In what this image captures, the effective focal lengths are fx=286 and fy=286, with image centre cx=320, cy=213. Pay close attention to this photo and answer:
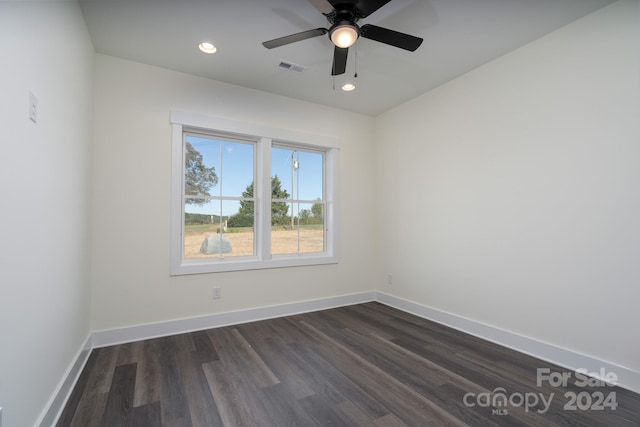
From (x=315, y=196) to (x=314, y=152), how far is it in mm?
623

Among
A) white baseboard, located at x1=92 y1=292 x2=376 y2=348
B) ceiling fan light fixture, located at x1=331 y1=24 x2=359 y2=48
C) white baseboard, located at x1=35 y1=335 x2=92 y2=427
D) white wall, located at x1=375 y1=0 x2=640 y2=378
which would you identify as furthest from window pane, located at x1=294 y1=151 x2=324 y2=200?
white baseboard, located at x1=35 y1=335 x2=92 y2=427

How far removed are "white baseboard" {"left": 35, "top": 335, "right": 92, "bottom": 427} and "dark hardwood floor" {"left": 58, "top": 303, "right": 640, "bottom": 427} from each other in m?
0.04

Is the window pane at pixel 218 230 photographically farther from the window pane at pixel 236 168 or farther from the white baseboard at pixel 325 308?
the white baseboard at pixel 325 308

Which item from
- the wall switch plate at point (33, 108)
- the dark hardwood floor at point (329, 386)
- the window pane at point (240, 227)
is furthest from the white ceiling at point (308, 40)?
the dark hardwood floor at point (329, 386)

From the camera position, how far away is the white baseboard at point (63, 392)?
5.14 feet

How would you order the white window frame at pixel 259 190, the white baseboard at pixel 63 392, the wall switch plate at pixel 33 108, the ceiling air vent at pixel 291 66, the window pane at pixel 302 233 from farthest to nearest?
1. the window pane at pixel 302 233
2. the white window frame at pixel 259 190
3. the ceiling air vent at pixel 291 66
4. the white baseboard at pixel 63 392
5. the wall switch plate at pixel 33 108

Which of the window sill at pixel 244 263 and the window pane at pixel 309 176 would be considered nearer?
the window sill at pixel 244 263

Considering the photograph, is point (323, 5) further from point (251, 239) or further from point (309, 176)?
point (251, 239)

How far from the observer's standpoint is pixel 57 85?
1755 mm

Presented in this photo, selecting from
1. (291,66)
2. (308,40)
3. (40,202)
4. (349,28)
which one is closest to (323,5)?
(349,28)

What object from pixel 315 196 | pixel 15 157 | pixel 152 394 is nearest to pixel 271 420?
pixel 152 394

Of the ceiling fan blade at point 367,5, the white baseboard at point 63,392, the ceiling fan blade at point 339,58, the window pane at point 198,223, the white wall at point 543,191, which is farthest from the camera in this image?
the window pane at point 198,223

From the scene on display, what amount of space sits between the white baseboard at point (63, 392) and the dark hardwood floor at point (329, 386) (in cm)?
4

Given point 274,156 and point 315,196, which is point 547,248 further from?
point 274,156
